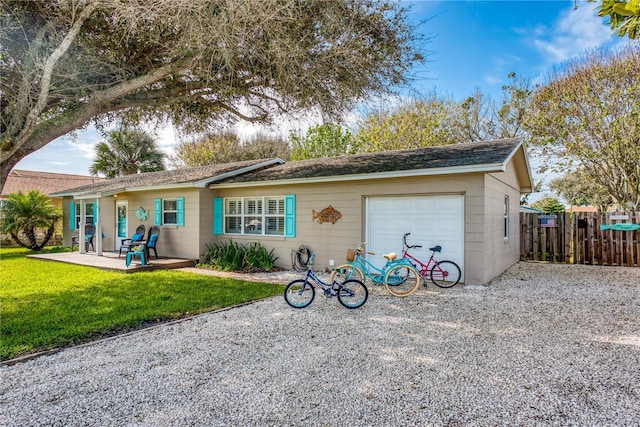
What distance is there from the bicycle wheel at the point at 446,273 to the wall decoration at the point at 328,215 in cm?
271

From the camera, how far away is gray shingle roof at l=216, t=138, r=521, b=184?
7598mm

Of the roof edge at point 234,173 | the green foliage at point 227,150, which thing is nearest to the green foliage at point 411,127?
the roof edge at point 234,173

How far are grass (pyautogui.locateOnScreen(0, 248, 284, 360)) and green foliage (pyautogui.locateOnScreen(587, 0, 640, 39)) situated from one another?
627 cm

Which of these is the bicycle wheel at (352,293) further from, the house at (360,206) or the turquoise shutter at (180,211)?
the turquoise shutter at (180,211)

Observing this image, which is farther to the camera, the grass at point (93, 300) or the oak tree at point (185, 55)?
the oak tree at point (185, 55)

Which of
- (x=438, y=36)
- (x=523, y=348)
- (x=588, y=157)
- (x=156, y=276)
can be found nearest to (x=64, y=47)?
(x=156, y=276)

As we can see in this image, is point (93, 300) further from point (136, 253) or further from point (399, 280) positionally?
point (399, 280)

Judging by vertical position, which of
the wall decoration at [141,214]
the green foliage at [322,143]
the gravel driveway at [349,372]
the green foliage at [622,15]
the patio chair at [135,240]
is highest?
the green foliage at [322,143]

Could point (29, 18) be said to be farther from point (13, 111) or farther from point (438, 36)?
point (438, 36)

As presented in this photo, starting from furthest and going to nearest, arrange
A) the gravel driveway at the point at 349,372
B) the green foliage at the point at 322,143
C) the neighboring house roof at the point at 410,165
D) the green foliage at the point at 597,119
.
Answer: the green foliage at the point at 322,143 → the green foliage at the point at 597,119 → the neighboring house roof at the point at 410,165 → the gravel driveway at the point at 349,372

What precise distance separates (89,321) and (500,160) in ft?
25.2

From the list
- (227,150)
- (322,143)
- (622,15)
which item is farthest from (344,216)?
(227,150)

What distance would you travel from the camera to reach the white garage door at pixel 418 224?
7523 mm

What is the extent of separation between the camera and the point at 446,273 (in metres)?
7.29
